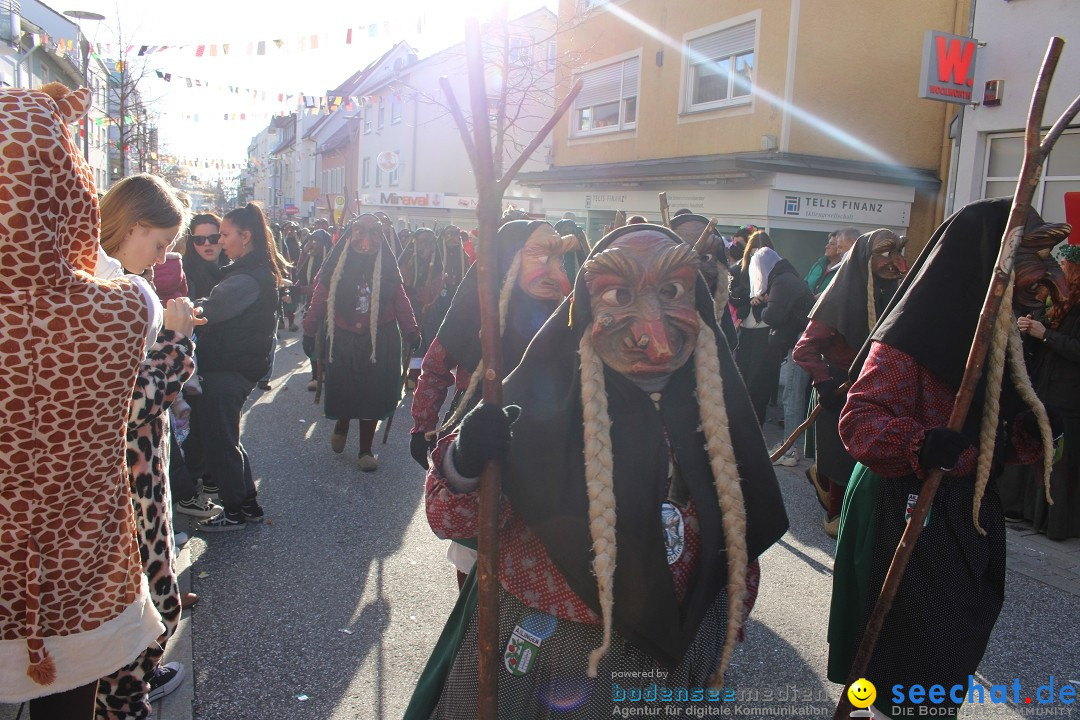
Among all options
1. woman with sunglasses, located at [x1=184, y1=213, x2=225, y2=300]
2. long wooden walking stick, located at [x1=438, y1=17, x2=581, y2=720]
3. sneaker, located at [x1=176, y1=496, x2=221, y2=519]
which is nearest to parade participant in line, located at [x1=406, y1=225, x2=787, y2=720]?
long wooden walking stick, located at [x1=438, y1=17, x2=581, y2=720]

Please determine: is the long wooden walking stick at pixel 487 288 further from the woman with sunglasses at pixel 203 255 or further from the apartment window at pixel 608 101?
the apartment window at pixel 608 101

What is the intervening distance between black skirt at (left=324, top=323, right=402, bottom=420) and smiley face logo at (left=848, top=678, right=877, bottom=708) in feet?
16.4

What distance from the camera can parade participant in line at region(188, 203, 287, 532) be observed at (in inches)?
209

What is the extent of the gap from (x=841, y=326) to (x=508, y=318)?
88.8 inches

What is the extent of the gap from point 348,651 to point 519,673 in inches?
80.2

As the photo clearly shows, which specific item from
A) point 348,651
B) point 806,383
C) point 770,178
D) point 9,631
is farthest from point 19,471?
point 770,178

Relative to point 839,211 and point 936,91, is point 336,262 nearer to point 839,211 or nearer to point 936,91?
point 936,91

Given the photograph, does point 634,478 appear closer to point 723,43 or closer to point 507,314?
point 507,314

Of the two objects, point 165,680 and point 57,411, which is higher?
point 57,411

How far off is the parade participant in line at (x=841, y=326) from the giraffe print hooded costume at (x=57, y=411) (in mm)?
3789

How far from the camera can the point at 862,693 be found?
9.61 feet

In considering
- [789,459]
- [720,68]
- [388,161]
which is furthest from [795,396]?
[388,161]

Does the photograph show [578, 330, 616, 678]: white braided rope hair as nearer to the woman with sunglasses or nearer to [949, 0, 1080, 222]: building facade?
the woman with sunglasses

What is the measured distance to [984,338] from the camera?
253cm
